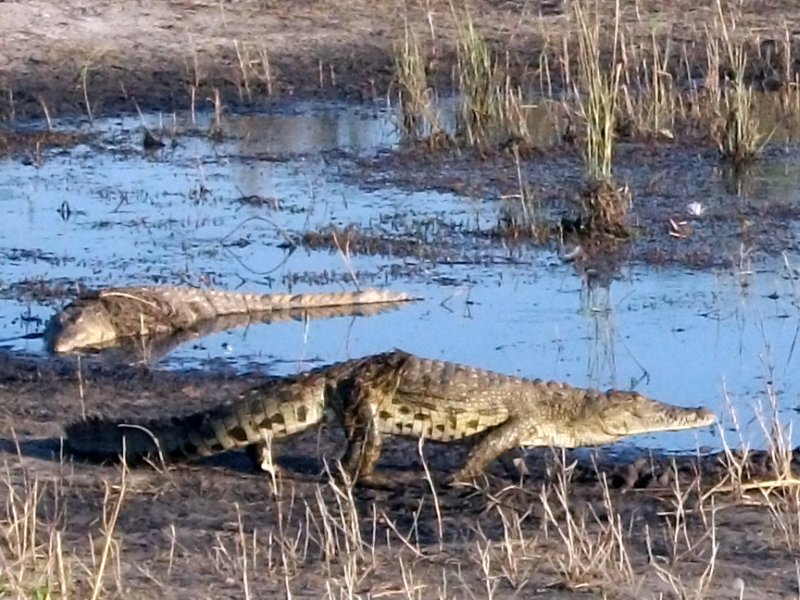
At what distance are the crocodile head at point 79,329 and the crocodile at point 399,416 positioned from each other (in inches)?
87.6

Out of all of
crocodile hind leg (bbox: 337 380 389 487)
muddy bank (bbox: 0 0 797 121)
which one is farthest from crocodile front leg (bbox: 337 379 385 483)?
muddy bank (bbox: 0 0 797 121)

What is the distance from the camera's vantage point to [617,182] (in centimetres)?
1284

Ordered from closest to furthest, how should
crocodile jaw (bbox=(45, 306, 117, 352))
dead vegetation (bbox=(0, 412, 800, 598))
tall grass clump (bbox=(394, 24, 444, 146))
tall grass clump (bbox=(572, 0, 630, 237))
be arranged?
dead vegetation (bbox=(0, 412, 800, 598)), crocodile jaw (bbox=(45, 306, 117, 352)), tall grass clump (bbox=(572, 0, 630, 237)), tall grass clump (bbox=(394, 24, 444, 146))

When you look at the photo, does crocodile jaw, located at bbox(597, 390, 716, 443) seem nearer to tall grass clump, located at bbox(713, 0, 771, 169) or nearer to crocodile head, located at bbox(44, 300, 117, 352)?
crocodile head, located at bbox(44, 300, 117, 352)

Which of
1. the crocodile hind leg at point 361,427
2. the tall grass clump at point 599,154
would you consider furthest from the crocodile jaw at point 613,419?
the tall grass clump at point 599,154

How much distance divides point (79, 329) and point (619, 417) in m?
3.20

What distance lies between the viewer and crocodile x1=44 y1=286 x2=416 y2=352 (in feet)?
30.1

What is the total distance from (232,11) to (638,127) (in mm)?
5443

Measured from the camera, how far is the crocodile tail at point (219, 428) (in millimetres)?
6637

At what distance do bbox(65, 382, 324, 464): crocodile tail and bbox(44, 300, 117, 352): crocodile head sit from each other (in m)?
2.28

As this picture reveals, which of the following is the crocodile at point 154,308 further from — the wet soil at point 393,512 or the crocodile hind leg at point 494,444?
the crocodile hind leg at point 494,444

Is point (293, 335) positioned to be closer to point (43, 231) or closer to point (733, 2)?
point (43, 231)

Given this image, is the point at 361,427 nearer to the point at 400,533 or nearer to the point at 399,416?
the point at 399,416

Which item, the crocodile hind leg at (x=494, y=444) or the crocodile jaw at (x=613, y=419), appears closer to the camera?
the crocodile hind leg at (x=494, y=444)
